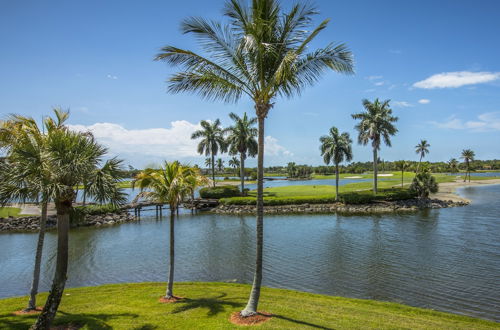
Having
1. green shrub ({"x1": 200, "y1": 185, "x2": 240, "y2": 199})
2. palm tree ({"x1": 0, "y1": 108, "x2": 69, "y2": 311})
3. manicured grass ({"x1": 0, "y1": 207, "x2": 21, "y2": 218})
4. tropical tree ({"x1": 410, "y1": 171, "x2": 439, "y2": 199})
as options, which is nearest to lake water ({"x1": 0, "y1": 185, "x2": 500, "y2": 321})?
manicured grass ({"x1": 0, "y1": 207, "x2": 21, "y2": 218})

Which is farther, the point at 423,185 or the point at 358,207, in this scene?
the point at 423,185

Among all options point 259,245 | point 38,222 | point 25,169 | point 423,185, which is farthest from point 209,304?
point 423,185

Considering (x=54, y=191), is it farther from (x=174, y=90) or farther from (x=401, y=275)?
(x=401, y=275)

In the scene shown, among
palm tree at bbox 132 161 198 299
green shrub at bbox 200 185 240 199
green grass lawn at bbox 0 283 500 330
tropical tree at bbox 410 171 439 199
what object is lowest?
green grass lawn at bbox 0 283 500 330

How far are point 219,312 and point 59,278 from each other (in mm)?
4955

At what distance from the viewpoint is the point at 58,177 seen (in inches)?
310

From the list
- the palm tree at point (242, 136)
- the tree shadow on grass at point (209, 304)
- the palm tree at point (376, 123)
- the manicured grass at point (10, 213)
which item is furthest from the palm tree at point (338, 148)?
the manicured grass at point (10, 213)

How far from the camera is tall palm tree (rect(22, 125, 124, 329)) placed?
7859 mm

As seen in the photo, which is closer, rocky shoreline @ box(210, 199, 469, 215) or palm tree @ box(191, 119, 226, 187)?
rocky shoreline @ box(210, 199, 469, 215)

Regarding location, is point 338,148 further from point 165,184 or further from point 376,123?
point 165,184

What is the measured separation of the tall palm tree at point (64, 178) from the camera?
25.8 feet

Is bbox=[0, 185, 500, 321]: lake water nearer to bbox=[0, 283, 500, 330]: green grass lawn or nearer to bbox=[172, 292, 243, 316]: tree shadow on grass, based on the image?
bbox=[0, 283, 500, 330]: green grass lawn

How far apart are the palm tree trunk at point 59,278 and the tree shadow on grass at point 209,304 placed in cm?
368

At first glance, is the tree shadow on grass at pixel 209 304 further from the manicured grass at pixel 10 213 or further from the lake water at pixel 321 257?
the manicured grass at pixel 10 213
